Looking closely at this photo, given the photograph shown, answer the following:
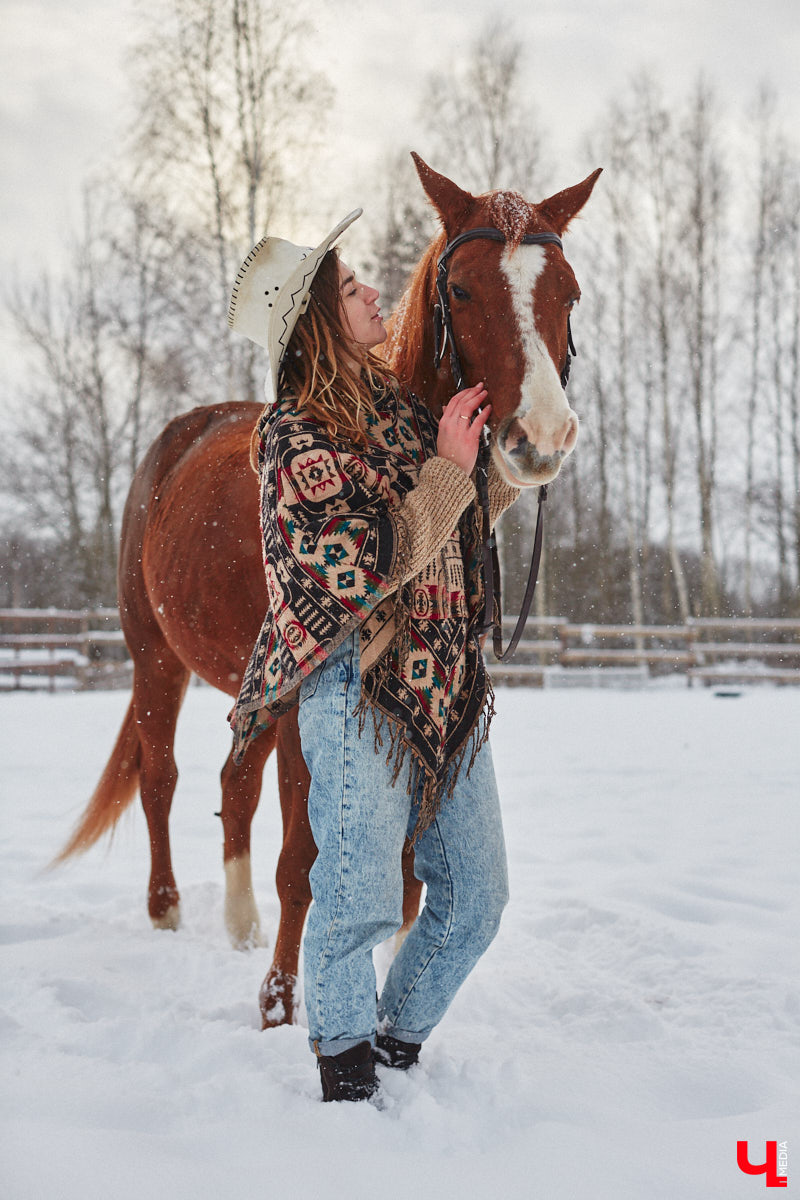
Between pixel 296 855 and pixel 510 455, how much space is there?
1193 mm

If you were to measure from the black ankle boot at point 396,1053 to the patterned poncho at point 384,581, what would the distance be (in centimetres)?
50

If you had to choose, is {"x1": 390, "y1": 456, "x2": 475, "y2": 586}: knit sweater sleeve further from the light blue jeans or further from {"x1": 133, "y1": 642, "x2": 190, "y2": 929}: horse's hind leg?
{"x1": 133, "y1": 642, "x2": 190, "y2": 929}: horse's hind leg

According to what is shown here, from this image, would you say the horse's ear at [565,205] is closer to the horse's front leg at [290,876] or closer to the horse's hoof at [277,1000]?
the horse's front leg at [290,876]

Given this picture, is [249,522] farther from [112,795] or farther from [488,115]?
[488,115]

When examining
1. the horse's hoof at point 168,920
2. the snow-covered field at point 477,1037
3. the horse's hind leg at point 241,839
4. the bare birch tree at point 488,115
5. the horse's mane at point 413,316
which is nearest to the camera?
the snow-covered field at point 477,1037

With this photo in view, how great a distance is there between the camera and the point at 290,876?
2205 millimetres

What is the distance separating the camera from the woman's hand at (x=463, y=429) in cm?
159

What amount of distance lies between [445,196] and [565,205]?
0.92ft

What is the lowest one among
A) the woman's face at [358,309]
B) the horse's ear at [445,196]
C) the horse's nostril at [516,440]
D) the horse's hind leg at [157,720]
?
the horse's hind leg at [157,720]

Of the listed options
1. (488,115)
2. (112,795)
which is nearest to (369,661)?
(112,795)

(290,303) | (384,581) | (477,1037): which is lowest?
(477,1037)

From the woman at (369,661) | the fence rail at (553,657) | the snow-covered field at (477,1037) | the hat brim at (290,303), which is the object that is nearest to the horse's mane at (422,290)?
the woman at (369,661)

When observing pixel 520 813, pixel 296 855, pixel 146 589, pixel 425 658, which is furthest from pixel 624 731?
pixel 425 658

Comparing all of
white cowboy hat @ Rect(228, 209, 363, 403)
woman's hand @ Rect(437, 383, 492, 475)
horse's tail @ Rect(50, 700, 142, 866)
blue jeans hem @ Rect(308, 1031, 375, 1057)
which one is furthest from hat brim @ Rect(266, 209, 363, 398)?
horse's tail @ Rect(50, 700, 142, 866)
